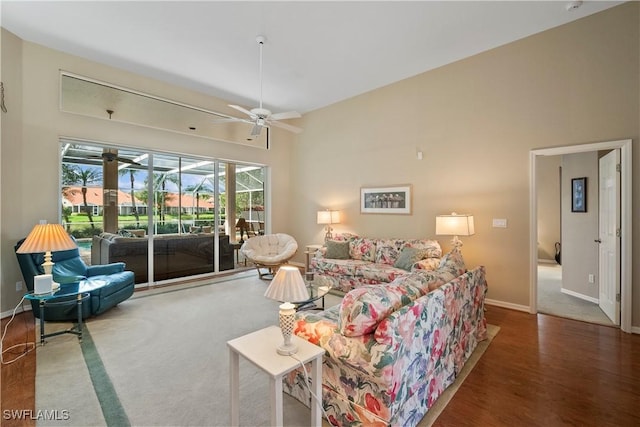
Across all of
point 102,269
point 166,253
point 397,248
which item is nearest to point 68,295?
point 102,269

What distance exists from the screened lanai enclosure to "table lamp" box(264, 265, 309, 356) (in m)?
4.34

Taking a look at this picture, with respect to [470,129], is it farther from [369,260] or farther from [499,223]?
[369,260]

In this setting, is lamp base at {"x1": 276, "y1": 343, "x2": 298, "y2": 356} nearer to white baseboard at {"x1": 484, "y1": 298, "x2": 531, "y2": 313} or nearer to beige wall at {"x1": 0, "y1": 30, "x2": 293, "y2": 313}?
white baseboard at {"x1": 484, "y1": 298, "x2": 531, "y2": 313}

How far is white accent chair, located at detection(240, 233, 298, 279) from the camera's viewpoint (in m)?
5.27

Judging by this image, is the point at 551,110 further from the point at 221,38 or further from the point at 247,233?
the point at 247,233

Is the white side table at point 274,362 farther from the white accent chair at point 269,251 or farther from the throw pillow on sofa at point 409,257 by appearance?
the white accent chair at point 269,251

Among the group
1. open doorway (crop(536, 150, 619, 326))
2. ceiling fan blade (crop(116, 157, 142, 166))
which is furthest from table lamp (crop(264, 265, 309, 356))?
ceiling fan blade (crop(116, 157, 142, 166))

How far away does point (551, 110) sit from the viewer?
364cm

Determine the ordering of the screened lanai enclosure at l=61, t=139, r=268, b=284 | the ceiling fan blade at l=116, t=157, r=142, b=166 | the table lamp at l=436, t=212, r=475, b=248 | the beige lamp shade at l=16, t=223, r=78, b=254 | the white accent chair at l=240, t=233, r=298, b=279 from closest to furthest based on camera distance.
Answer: the beige lamp shade at l=16, t=223, r=78, b=254 → the table lamp at l=436, t=212, r=475, b=248 → the screened lanai enclosure at l=61, t=139, r=268, b=284 → the ceiling fan blade at l=116, t=157, r=142, b=166 → the white accent chair at l=240, t=233, r=298, b=279

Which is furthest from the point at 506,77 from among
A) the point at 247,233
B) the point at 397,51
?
the point at 247,233

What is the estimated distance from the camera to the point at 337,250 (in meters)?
5.13

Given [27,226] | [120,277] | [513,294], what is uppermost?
[27,226]

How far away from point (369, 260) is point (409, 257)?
871mm

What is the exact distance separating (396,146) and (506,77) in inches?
73.2
